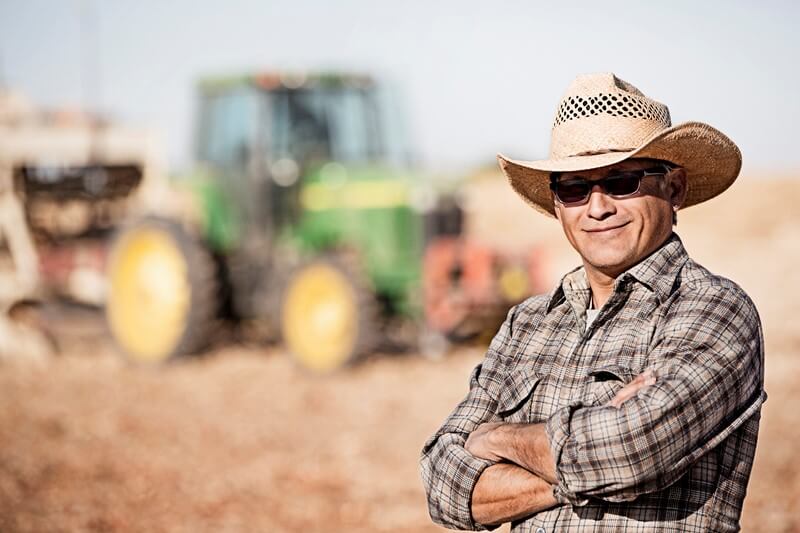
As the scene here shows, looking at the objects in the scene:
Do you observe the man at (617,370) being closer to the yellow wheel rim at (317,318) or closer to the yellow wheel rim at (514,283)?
the yellow wheel rim at (317,318)

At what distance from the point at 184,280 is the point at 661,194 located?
7.74m

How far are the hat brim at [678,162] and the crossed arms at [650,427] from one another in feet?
1.04

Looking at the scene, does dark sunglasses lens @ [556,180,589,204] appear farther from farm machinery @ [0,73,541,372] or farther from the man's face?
farm machinery @ [0,73,541,372]

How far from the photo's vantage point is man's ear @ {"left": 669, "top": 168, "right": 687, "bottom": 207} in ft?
7.70

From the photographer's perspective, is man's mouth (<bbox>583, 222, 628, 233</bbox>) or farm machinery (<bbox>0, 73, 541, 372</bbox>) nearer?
man's mouth (<bbox>583, 222, 628, 233</bbox>)

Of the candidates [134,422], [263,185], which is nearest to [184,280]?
[263,185]

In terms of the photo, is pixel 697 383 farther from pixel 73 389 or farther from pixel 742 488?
pixel 73 389

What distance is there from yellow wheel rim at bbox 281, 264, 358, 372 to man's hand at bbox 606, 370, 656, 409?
22.4ft

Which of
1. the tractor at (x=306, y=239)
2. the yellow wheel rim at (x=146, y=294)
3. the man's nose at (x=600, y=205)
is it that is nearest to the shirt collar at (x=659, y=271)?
the man's nose at (x=600, y=205)

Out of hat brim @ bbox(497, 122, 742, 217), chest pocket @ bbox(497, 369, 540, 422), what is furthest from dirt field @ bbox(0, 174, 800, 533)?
chest pocket @ bbox(497, 369, 540, 422)

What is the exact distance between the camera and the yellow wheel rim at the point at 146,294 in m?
10.0

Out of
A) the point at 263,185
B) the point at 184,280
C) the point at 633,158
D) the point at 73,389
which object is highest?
the point at 633,158

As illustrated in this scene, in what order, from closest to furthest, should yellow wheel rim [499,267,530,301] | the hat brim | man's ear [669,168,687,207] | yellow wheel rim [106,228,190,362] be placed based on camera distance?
the hat brim
man's ear [669,168,687,207]
yellow wheel rim [499,267,530,301]
yellow wheel rim [106,228,190,362]

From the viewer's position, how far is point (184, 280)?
31.6ft
